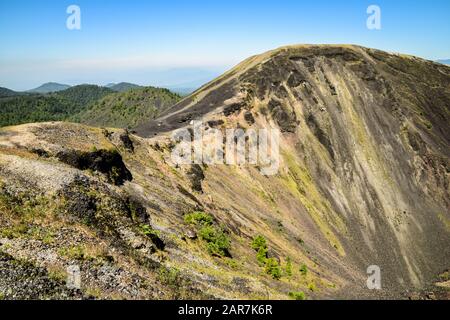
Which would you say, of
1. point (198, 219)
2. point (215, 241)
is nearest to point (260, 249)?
point (215, 241)

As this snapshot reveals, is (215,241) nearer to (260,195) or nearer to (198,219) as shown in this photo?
(198,219)

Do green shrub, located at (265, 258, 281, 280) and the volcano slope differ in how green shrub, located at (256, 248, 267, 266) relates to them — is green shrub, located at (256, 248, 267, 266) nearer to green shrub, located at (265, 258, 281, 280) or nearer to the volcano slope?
the volcano slope

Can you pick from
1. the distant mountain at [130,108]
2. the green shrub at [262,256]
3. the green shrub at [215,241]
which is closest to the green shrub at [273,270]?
the green shrub at [262,256]

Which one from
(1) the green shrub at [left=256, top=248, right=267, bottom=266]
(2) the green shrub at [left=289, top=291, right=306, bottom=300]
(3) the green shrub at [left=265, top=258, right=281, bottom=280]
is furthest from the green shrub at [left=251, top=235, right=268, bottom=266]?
(2) the green shrub at [left=289, top=291, right=306, bottom=300]

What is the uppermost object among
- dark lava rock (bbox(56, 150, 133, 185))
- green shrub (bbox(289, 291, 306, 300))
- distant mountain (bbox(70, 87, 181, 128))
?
distant mountain (bbox(70, 87, 181, 128))

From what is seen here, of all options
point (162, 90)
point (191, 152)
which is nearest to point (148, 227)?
point (191, 152)

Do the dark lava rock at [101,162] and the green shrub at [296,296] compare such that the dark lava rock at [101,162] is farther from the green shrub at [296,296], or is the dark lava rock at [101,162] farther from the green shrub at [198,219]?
the green shrub at [296,296]

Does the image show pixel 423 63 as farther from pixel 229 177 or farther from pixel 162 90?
pixel 162 90
